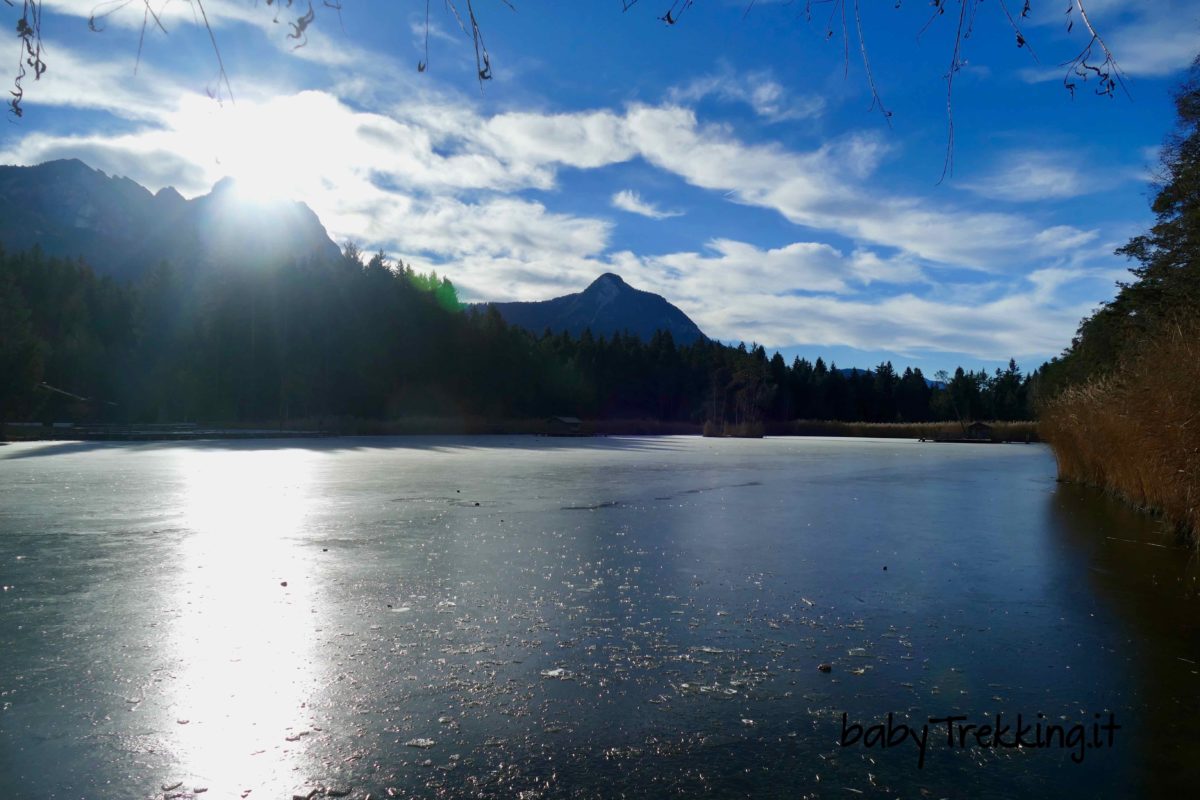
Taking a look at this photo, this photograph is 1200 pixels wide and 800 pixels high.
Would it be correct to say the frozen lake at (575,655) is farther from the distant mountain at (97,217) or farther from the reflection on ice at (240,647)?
the distant mountain at (97,217)

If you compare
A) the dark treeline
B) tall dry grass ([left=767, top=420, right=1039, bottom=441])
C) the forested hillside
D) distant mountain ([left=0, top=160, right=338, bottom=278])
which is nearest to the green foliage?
the forested hillside

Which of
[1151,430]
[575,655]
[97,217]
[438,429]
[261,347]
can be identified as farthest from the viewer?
[97,217]

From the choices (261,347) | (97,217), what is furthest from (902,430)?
(97,217)

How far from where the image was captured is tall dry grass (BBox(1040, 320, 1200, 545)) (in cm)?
764

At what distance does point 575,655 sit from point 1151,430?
27.5 feet

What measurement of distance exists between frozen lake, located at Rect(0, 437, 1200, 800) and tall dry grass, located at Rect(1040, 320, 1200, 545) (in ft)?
3.44

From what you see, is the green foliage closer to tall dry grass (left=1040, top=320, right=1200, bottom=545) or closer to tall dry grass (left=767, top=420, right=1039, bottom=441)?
tall dry grass (left=1040, top=320, right=1200, bottom=545)

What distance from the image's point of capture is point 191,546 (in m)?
6.78

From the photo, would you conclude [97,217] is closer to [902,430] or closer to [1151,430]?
[902,430]

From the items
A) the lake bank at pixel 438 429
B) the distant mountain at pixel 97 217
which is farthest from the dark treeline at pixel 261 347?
the distant mountain at pixel 97 217

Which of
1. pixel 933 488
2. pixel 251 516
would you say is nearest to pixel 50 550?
pixel 251 516

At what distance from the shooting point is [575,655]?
12.7ft

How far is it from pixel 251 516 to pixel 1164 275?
23323mm

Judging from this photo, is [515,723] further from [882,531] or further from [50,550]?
[882,531]
